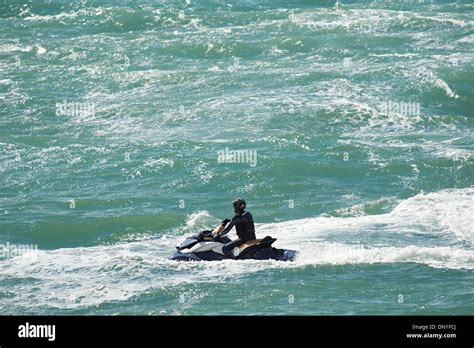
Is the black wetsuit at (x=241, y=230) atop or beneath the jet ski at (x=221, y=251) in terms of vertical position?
atop

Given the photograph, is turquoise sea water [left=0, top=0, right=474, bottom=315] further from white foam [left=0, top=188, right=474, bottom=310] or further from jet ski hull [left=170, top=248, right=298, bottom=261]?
jet ski hull [left=170, top=248, right=298, bottom=261]

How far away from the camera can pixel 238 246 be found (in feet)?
77.4

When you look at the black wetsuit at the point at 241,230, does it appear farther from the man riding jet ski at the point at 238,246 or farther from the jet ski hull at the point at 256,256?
the jet ski hull at the point at 256,256

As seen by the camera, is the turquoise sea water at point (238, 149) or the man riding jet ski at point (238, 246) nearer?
the turquoise sea water at point (238, 149)

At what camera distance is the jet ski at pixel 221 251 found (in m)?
23.5

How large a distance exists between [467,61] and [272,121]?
35.8 feet

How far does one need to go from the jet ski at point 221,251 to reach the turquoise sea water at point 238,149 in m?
0.30

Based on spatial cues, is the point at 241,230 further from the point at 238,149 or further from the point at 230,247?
the point at 238,149

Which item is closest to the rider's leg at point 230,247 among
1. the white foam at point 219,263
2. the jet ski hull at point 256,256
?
the jet ski hull at point 256,256

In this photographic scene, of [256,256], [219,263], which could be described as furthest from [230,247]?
[256,256]

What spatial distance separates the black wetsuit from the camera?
23516 mm

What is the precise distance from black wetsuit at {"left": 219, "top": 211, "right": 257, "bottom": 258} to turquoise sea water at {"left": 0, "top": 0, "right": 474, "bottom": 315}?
0.42 meters

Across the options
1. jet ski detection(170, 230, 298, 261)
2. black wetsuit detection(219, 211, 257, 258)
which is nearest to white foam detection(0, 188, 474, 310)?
jet ski detection(170, 230, 298, 261)

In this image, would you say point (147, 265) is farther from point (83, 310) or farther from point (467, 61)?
point (467, 61)
